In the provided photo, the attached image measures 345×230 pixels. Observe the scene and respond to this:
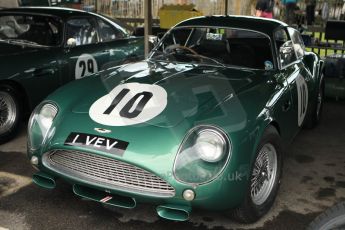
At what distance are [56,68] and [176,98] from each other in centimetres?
231

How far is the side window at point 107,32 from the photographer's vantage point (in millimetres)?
5750

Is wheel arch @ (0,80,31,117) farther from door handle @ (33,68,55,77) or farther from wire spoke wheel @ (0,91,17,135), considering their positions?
door handle @ (33,68,55,77)

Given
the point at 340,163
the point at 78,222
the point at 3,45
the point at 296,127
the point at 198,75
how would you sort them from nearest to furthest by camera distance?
the point at 78,222, the point at 198,75, the point at 296,127, the point at 340,163, the point at 3,45

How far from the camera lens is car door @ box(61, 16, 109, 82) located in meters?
5.12

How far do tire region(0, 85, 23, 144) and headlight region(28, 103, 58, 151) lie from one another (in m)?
1.50

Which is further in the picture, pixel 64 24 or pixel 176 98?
pixel 64 24

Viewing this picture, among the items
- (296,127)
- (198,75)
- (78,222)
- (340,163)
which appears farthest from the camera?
(340,163)

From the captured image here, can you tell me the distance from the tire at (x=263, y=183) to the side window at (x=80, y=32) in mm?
2901

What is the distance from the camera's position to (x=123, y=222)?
3072mm

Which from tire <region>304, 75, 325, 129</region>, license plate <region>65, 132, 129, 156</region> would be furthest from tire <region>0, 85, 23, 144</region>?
tire <region>304, 75, 325, 129</region>

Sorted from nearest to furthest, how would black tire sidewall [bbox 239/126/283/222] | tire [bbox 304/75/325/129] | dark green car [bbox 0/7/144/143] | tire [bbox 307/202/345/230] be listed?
tire [bbox 307/202/345/230] < black tire sidewall [bbox 239/126/283/222] < dark green car [bbox 0/7/144/143] < tire [bbox 304/75/325/129]

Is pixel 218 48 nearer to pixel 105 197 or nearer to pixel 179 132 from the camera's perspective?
pixel 179 132

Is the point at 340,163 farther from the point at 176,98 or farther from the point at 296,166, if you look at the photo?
the point at 176,98

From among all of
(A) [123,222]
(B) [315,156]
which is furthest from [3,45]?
(B) [315,156]
